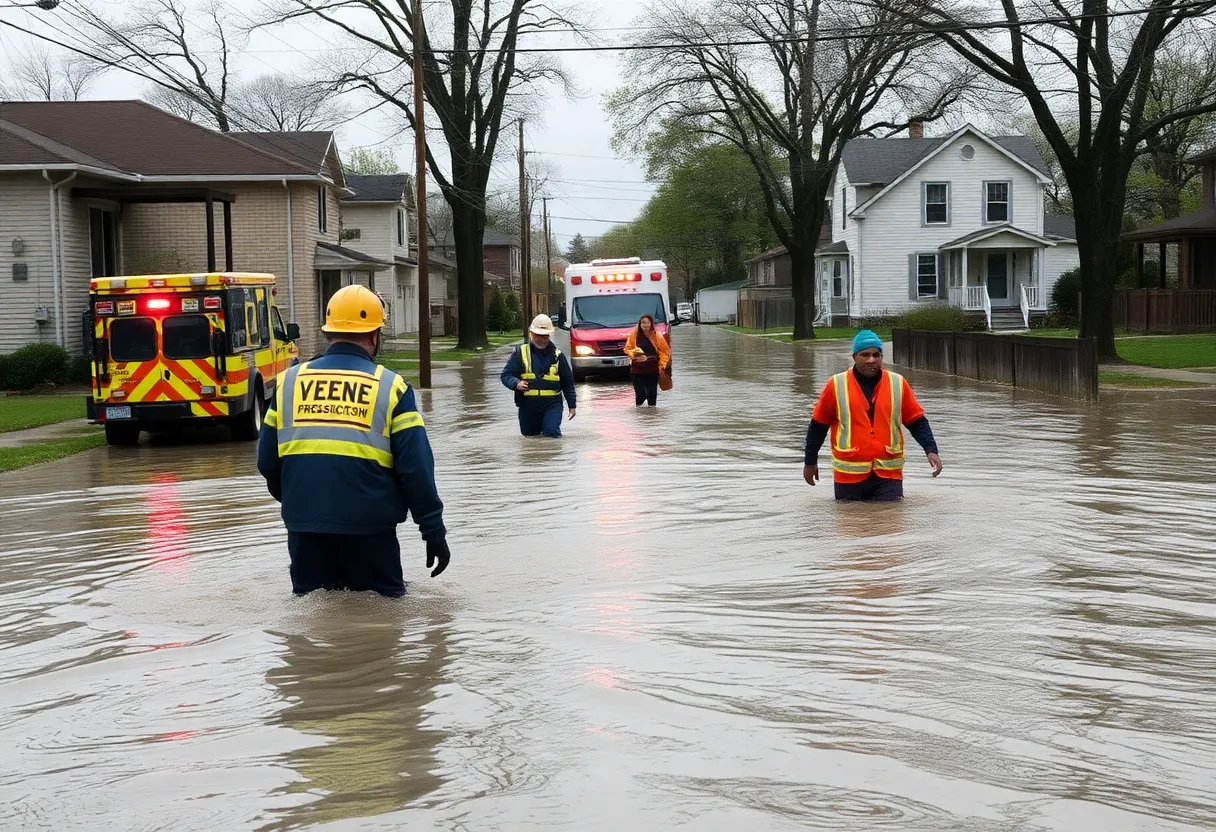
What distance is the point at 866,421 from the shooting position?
10.6m

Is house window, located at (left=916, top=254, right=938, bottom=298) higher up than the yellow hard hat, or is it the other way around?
house window, located at (left=916, top=254, right=938, bottom=298)

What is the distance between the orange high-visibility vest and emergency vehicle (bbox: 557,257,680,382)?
21.3m

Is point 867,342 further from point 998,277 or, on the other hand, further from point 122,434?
point 998,277

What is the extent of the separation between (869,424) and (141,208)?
3236 cm

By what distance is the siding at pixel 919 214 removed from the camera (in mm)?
61938

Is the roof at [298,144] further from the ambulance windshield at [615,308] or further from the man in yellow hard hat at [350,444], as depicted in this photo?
the man in yellow hard hat at [350,444]

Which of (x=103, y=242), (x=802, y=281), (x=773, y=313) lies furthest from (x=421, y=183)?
(x=773, y=313)

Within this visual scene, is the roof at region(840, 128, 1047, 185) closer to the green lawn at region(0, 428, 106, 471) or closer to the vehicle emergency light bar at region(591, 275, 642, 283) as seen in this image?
the vehicle emergency light bar at region(591, 275, 642, 283)

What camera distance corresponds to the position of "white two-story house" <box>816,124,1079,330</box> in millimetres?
60219

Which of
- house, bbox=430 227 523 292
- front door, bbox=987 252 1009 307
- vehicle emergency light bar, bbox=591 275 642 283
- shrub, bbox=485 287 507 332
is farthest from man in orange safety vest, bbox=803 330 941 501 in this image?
house, bbox=430 227 523 292

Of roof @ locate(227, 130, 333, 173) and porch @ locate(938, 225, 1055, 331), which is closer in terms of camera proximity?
roof @ locate(227, 130, 333, 173)

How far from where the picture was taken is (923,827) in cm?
479

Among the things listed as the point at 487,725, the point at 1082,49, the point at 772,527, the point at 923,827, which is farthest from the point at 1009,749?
the point at 1082,49

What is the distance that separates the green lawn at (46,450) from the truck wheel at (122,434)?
246 mm
